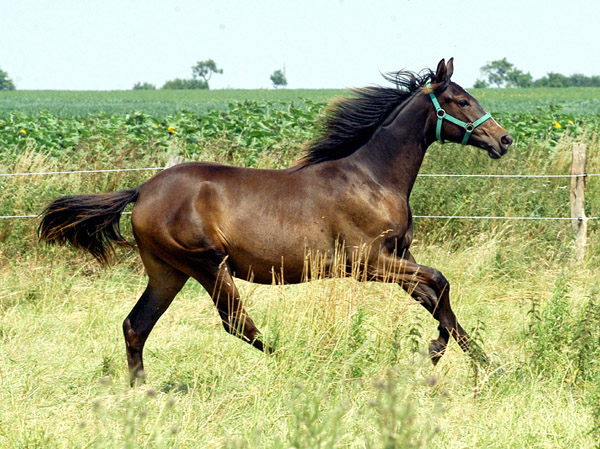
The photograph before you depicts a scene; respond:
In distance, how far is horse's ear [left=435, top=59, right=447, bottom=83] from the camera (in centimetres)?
607

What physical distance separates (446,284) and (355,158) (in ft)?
3.71

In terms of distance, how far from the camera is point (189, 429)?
13.7ft

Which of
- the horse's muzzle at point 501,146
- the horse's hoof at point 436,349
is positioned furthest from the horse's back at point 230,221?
the horse's muzzle at point 501,146

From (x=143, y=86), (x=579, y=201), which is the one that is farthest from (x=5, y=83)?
(x=579, y=201)

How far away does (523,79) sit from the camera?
93562 millimetres

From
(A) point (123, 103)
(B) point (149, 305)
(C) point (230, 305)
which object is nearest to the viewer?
(C) point (230, 305)

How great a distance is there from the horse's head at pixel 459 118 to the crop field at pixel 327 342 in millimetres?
931

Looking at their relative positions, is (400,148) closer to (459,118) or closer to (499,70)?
(459,118)

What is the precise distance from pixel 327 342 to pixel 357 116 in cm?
183

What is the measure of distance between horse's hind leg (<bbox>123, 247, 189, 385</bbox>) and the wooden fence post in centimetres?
501

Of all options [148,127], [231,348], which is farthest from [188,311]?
[148,127]

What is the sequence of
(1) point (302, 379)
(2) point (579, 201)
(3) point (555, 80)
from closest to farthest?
1. (1) point (302, 379)
2. (2) point (579, 201)
3. (3) point (555, 80)

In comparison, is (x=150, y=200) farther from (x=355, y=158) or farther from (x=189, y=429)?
(x=189, y=429)

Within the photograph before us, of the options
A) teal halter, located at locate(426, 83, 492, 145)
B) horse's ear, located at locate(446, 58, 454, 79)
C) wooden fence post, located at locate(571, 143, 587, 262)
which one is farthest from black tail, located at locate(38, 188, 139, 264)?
wooden fence post, located at locate(571, 143, 587, 262)
